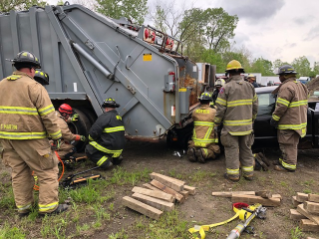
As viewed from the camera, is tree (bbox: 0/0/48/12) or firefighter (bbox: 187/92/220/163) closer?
firefighter (bbox: 187/92/220/163)

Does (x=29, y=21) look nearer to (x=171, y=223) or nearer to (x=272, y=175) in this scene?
(x=171, y=223)

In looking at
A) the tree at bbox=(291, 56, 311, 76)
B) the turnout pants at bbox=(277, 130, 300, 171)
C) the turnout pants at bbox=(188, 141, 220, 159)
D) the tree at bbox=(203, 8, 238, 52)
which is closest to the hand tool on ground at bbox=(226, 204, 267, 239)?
the turnout pants at bbox=(277, 130, 300, 171)

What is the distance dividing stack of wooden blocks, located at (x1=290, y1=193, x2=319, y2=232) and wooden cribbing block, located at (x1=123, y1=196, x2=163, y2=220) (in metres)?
1.50

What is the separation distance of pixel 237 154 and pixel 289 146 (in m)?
1.01

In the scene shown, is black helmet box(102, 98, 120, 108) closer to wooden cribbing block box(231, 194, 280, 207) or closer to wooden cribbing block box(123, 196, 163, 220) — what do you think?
wooden cribbing block box(123, 196, 163, 220)

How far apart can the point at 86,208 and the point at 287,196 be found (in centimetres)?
265

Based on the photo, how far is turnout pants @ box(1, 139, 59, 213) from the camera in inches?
109

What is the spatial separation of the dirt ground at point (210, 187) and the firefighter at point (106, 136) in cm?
30

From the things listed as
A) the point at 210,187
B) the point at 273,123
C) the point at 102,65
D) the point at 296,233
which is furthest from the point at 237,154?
the point at 102,65

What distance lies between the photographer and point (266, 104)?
4.64 m

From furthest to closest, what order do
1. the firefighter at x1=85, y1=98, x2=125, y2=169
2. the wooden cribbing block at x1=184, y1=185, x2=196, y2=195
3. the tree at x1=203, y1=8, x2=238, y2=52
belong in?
1. the tree at x1=203, y1=8, x2=238, y2=52
2. the firefighter at x1=85, y1=98, x2=125, y2=169
3. the wooden cribbing block at x1=184, y1=185, x2=196, y2=195

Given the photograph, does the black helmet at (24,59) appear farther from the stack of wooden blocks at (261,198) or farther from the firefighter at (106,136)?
the stack of wooden blocks at (261,198)

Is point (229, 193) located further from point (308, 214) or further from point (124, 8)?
point (124, 8)

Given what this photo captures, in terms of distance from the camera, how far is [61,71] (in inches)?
190
